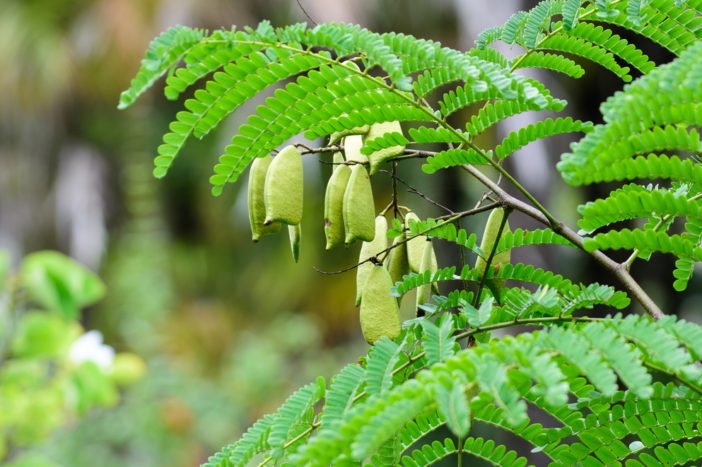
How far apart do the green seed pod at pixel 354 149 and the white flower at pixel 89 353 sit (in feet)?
4.49

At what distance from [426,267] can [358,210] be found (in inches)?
5.0

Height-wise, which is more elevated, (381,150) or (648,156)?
(381,150)

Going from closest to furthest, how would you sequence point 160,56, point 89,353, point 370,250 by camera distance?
1. point 160,56
2. point 370,250
3. point 89,353

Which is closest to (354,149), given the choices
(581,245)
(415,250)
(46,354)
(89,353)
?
(415,250)

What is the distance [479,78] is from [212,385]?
4853 mm

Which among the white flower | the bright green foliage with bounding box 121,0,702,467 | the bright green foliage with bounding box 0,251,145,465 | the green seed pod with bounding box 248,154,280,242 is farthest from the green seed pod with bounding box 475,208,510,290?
the white flower

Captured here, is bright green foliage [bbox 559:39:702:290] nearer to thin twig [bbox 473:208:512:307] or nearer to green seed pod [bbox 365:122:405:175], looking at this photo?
thin twig [bbox 473:208:512:307]

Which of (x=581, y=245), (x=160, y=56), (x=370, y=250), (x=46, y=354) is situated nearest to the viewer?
(x=160, y=56)

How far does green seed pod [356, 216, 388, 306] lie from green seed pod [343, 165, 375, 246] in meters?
0.05

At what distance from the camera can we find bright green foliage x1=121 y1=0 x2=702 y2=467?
0.67m

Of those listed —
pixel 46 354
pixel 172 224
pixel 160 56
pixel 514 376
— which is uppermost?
pixel 172 224

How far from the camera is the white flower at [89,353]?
2.19 m

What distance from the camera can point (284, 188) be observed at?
919 millimetres

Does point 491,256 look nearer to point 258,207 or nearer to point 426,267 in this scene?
point 426,267
